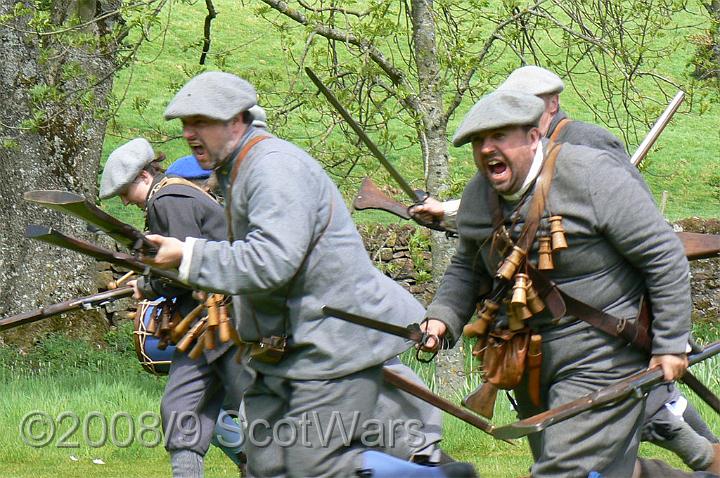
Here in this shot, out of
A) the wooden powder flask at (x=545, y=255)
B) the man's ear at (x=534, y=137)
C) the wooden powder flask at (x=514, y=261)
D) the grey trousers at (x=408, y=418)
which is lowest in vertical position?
the grey trousers at (x=408, y=418)

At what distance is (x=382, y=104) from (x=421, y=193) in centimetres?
308

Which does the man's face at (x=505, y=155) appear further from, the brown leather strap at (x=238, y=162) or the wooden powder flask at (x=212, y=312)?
the wooden powder flask at (x=212, y=312)

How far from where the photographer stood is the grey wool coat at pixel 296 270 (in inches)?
158

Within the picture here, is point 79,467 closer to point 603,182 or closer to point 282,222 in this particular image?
point 282,222

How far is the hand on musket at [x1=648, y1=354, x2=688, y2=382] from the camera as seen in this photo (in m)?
4.16

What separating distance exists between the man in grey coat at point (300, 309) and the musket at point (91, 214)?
0.09 metres

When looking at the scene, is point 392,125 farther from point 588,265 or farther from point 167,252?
point 167,252

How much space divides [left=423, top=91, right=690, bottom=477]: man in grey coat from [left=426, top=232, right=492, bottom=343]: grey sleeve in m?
0.26

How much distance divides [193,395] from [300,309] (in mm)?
1700

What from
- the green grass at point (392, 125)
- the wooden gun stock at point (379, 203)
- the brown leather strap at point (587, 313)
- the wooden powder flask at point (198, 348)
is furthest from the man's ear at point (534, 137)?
the green grass at point (392, 125)

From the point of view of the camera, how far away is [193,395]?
5.82m

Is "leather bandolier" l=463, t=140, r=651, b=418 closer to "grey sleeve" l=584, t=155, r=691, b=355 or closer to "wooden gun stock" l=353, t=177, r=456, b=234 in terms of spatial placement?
"grey sleeve" l=584, t=155, r=691, b=355

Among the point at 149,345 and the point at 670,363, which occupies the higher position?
the point at 670,363

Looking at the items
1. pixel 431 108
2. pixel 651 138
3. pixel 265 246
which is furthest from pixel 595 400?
pixel 431 108
